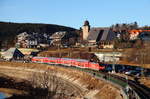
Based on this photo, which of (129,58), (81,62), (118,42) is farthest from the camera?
(118,42)

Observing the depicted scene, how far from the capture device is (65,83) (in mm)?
67938

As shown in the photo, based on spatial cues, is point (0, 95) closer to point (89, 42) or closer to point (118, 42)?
point (118, 42)

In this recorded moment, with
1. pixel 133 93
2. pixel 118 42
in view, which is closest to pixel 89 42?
pixel 118 42

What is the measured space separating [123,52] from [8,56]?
183ft

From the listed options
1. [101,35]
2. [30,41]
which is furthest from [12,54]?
[30,41]

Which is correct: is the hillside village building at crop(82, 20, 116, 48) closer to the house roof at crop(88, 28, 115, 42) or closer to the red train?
the house roof at crop(88, 28, 115, 42)

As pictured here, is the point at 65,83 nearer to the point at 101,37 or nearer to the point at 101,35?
the point at 101,37

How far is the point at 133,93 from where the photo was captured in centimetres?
3800

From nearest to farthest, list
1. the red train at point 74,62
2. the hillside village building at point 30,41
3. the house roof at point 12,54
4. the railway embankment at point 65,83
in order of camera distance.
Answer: the railway embankment at point 65,83
the red train at point 74,62
the house roof at point 12,54
the hillside village building at point 30,41

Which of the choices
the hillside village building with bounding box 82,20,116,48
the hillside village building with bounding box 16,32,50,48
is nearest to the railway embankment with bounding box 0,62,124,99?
the hillside village building with bounding box 82,20,116,48

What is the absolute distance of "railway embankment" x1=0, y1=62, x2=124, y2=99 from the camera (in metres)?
48.6

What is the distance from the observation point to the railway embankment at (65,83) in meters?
48.6

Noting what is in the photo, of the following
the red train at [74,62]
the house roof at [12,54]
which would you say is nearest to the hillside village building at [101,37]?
the house roof at [12,54]

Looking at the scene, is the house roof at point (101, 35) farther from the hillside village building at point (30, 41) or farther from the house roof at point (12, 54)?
the hillside village building at point (30, 41)
